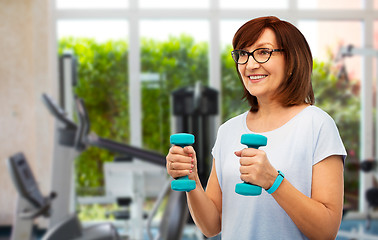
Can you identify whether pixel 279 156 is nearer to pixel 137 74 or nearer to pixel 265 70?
pixel 265 70

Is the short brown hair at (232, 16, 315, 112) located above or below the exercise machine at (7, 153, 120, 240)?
above

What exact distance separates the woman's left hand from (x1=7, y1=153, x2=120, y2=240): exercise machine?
2.21 m

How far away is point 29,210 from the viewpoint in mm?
2527

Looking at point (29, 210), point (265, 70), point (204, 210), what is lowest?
point (29, 210)

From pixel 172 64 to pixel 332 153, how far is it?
3.63 m

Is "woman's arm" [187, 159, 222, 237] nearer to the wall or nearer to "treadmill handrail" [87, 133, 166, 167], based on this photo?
"treadmill handrail" [87, 133, 166, 167]

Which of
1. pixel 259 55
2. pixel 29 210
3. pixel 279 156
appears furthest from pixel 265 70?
pixel 29 210

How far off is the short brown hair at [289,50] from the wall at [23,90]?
3.57 m

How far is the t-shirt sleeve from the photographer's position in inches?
24.1

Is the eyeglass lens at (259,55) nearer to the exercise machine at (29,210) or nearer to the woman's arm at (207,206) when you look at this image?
the woman's arm at (207,206)

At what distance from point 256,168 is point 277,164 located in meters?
0.10

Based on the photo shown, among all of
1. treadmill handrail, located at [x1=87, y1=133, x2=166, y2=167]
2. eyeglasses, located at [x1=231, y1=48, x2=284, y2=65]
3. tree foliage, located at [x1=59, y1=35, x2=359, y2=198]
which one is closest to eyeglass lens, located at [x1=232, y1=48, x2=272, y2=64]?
eyeglasses, located at [x1=231, y1=48, x2=284, y2=65]

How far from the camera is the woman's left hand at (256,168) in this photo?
0.57 meters

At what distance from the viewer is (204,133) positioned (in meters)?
2.39
